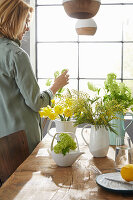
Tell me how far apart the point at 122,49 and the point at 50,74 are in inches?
49.8

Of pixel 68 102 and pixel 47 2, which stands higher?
pixel 47 2

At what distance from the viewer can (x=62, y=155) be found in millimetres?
1468

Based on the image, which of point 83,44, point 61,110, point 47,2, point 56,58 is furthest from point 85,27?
point 47,2

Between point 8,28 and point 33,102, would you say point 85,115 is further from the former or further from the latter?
point 8,28

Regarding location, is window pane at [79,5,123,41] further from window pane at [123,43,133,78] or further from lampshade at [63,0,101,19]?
lampshade at [63,0,101,19]

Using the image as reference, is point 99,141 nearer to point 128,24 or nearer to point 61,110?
point 61,110

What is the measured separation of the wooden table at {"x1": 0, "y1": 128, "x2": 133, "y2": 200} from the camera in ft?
3.65

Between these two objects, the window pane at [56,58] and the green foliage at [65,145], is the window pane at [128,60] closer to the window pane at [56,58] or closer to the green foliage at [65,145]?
the window pane at [56,58]

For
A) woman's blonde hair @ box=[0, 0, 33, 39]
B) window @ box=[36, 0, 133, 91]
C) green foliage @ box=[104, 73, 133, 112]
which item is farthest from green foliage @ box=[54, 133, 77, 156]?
window @ box=[36, 0, 133, 91]

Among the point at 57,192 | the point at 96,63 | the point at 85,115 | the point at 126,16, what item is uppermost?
the point at 126,16

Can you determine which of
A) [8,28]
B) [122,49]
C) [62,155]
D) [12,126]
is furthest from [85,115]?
[122,49]

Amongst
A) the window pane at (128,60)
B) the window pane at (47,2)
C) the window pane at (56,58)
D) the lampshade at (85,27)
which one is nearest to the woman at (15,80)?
the lampshade at (85,27)

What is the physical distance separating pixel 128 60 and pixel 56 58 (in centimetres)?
126

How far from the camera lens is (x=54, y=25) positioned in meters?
5.38
